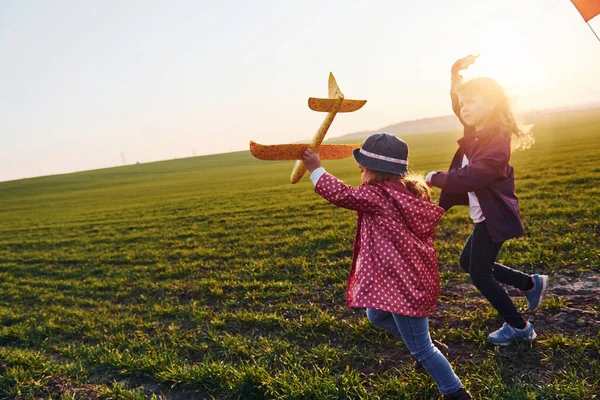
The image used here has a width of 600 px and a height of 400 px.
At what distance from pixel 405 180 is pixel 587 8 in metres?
2.20

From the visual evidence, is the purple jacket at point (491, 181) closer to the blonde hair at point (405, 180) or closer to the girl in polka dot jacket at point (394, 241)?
the blonde hair at point (405, 180)

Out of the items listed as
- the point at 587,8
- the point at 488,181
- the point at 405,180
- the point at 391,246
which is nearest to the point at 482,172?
the point at 488,181

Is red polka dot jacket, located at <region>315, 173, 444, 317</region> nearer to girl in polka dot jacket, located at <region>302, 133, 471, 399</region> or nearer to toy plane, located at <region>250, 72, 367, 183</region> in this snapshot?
girl in polka dot jacket, located at <region>302, 133, 471, 399</region>

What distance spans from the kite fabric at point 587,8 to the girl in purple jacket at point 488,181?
3.25 feet

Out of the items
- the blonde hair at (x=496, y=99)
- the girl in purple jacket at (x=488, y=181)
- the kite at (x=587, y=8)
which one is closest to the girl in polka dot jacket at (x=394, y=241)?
the girl in purple jacket at (x=488, y=181)

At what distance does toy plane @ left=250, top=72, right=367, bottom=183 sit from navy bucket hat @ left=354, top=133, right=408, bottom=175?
282 mm

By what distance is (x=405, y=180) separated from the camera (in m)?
3.24

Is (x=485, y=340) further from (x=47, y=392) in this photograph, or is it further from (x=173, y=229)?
(x=173, y=229)

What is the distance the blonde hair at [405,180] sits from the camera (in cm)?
318

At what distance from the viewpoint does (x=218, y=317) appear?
575 cm

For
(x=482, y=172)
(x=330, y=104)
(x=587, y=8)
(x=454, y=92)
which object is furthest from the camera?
(x=454, y=92)

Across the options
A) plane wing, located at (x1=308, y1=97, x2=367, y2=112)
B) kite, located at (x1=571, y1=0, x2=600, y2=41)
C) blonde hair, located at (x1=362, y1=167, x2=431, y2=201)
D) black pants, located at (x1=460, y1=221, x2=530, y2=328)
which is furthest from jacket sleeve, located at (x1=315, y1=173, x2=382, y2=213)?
kite, located at (x1=571, y1=0, x2=600, y2=41)

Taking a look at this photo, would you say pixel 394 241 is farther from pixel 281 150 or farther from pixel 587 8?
pixel 587 8

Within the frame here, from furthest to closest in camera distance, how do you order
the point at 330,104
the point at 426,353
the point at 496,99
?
the point at 496,99, the point at 426,353, the point at 330,104
